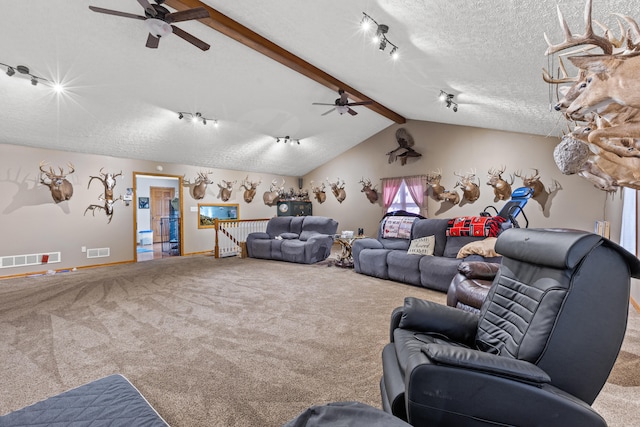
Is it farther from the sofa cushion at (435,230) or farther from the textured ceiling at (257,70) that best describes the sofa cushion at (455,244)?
the textured ceiling at (257,70)

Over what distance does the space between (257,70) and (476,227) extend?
433 cm

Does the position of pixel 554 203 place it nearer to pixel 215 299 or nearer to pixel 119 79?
pixel 215 299

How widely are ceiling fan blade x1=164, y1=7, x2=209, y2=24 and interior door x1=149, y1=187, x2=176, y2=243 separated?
8499 millimetres

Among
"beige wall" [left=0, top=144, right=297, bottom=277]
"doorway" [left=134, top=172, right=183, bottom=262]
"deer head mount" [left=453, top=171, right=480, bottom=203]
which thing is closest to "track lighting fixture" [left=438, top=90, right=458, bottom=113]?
"deer head mount" [left=453, top=171, right=480, bottom=203]

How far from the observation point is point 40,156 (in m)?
5.94

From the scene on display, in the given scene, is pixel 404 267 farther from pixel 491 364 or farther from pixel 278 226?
pixel 278 226

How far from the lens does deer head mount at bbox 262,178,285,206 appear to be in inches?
397

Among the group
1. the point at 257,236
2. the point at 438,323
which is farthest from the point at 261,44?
the point at 257,236

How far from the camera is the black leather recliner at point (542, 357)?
1.06m

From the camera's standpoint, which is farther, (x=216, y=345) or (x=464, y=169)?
(x=464, y=169)

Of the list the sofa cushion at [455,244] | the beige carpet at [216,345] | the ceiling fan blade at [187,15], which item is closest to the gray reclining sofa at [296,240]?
the beige carpet at [216,345]

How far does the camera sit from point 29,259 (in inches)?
229

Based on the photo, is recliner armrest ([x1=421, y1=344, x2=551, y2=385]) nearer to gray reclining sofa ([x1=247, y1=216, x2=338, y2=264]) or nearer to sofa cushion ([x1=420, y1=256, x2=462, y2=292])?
sofa cushion ([x1=420, y1=256, x2=462, y2=292])

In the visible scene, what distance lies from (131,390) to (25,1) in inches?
162
